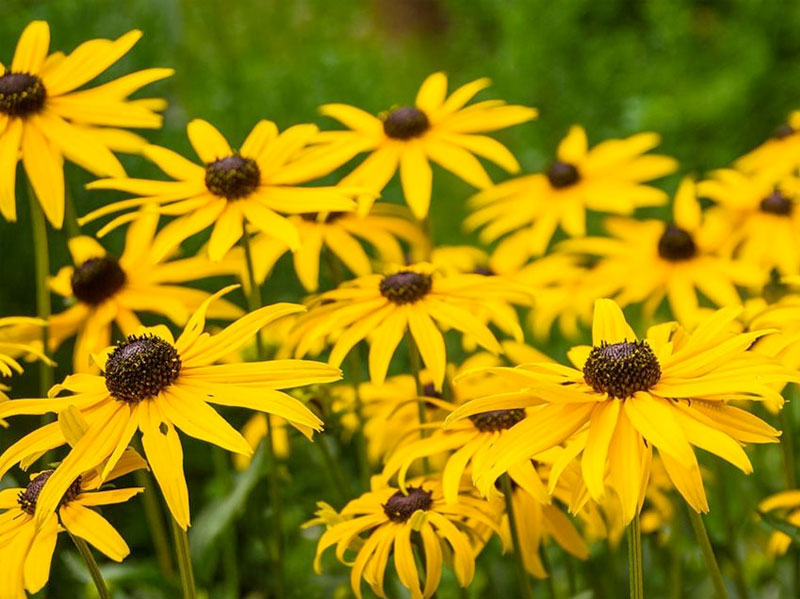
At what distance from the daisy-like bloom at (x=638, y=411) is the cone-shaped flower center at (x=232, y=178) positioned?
17.1 inches

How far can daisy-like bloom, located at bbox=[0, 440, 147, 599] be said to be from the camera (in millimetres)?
935

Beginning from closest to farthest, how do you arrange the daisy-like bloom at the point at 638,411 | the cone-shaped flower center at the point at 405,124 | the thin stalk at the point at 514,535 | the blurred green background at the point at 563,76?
the daisy-like bloom at the point at 638,411, the thin stalk at the point at 514,535, the cone-shaped flower center at the point at 405,124, the blurred green background at the point at 563,76

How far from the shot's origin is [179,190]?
129 centimetres

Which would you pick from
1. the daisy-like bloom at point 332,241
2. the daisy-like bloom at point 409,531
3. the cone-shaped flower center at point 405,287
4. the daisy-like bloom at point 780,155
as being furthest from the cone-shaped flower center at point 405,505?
the daisy-like bloom at point 780,155

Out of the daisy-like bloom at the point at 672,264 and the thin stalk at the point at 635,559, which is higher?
the daisy-like bloom at the point at 672,264

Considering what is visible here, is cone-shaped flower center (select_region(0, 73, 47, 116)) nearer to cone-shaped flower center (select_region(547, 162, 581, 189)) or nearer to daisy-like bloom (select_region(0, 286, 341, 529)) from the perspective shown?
daisy-like bloom (select_region(0, 286, 341, 529))

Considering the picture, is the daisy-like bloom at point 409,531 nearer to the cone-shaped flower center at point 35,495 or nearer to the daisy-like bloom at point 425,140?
the cone-shaped flower center at point 35,495

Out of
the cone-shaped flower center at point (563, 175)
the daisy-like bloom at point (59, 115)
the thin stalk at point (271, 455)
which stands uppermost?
the cone-shaped flower center at point (563, 175)

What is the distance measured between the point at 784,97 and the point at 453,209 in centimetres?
118

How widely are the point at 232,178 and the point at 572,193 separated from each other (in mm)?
672

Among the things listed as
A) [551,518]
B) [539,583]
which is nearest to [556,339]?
[539,583]

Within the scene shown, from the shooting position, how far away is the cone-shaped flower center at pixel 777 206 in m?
1.64

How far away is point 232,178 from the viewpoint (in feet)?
4.16

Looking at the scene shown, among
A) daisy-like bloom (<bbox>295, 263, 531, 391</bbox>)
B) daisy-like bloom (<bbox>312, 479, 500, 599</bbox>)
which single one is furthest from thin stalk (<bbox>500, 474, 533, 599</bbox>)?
daisy-like bloom (<bbox>295, 263, 531, 391</bbox>)
